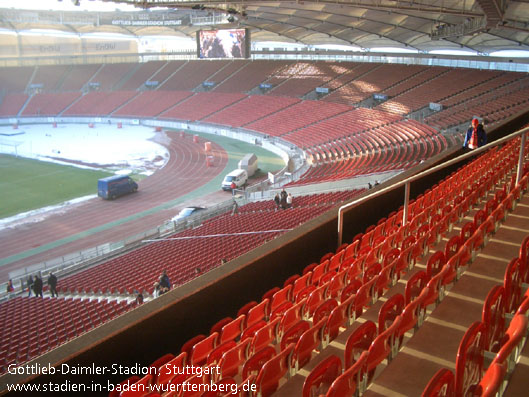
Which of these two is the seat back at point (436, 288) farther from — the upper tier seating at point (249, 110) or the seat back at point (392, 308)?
the upper tier seating at point (249, 110)

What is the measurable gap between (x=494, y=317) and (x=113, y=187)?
79.1 ft

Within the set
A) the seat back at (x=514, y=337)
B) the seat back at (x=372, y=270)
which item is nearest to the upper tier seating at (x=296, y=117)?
the seat back at (x=372, y=270)

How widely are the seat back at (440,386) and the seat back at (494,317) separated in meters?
0.85

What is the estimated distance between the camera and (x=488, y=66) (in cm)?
3788

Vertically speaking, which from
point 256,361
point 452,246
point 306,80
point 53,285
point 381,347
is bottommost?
point 53,285

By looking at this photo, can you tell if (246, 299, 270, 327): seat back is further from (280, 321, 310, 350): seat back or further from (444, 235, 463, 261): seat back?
(444, 235, 463, 261): seat back

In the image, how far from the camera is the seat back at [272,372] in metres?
4.29

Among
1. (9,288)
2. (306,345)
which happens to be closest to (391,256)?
(306,345)

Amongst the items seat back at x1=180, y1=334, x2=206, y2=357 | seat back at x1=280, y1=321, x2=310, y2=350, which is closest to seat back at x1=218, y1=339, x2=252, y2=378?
seat back at x1=280, y1=321, x2=310, y2=350

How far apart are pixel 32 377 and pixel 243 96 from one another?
46927 millimetres

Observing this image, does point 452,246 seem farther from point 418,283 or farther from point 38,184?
point 38,184

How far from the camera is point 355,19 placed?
1417 inches

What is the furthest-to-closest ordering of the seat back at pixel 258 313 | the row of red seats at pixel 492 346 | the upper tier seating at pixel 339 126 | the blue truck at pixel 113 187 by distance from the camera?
the upper tier seating at pixel 339 126 < the blue truck at pixel 113 187 < the seat back at pixel 258 313 < the row of red seats at pixel 492 346

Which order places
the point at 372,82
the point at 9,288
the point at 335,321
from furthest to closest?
the point at 372,82
the point at 9,288
the point at 335,321
